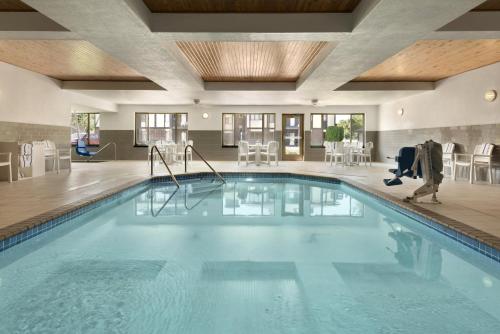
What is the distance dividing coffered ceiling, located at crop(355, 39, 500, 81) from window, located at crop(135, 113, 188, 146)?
7.37 metres

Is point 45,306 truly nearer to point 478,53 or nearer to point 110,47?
point 110,47

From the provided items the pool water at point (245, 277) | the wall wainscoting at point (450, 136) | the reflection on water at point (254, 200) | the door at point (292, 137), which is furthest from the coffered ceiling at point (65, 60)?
the wall wainscoting at point (450, 136)

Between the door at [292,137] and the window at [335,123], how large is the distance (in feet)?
1.50

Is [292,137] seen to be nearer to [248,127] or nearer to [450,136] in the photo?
[248,127]

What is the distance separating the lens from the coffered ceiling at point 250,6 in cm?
413

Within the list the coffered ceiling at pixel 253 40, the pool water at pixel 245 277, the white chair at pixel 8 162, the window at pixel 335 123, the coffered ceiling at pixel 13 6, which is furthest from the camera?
the window at pixel 335 123

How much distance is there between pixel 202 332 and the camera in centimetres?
175

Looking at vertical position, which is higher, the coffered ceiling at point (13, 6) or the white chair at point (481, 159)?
the coffered ceiling at point (13, 6)

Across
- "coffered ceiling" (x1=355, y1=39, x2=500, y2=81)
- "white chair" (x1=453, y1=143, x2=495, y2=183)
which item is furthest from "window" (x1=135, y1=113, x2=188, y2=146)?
"white chair" (x1=453, y1=143, x2=495, y2=183)

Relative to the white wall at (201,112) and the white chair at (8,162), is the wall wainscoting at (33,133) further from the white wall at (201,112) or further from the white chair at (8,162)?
the white wall at (201,112)

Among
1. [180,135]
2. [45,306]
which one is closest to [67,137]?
[180,135]

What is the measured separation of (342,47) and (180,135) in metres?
9.61

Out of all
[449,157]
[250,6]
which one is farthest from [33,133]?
[449,157]

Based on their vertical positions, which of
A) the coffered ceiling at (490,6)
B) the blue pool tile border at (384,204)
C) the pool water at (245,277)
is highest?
the coffered ceiling at (490,6)
